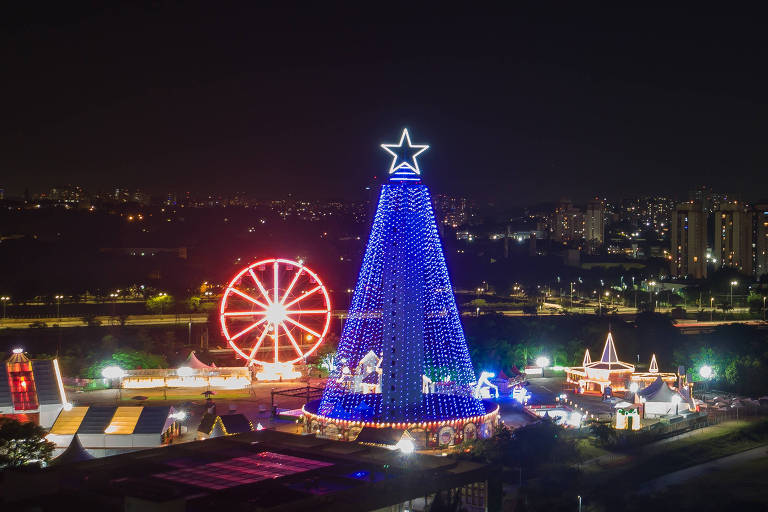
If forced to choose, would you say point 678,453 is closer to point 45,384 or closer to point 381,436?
point 381,436

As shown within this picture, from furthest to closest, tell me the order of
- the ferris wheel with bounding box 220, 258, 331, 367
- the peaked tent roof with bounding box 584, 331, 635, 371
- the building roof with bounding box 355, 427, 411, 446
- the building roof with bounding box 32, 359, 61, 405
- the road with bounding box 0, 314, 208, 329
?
the road with bounding box 0, 314, 208, 329
the ferris wheel with bounding box 220, 258, 331, 367
the peaked tent roof with bounding box 584, 331, 635, 371
the building roof with bounding box 32, 359, 61, 405
the building roof with bounding box 355, 427, 411, 446

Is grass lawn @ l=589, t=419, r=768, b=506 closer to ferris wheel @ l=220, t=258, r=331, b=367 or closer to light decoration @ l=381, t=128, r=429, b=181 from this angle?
light decoration @ l=381, t=128, r=429, b=181

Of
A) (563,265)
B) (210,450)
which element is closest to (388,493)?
(210,450)

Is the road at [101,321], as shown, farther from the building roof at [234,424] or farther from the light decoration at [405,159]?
the light decoration at [405,159]

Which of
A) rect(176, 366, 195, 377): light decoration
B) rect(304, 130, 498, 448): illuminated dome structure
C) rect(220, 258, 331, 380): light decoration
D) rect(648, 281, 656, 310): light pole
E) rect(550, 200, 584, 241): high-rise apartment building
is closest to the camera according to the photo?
rect(304, 130, 498, 448): illuminated dome structure

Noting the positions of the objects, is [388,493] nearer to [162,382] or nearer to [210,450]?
[210,450]

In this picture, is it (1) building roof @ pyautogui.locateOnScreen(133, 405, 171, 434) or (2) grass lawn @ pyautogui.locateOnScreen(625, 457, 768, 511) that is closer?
(2) grass lawn @ pyautogui.locateOnScreen(625, 457, 768, 511)

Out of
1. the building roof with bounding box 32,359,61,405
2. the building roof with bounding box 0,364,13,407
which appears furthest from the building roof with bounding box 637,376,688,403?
the building roof with bounding box 0,364,13,407
